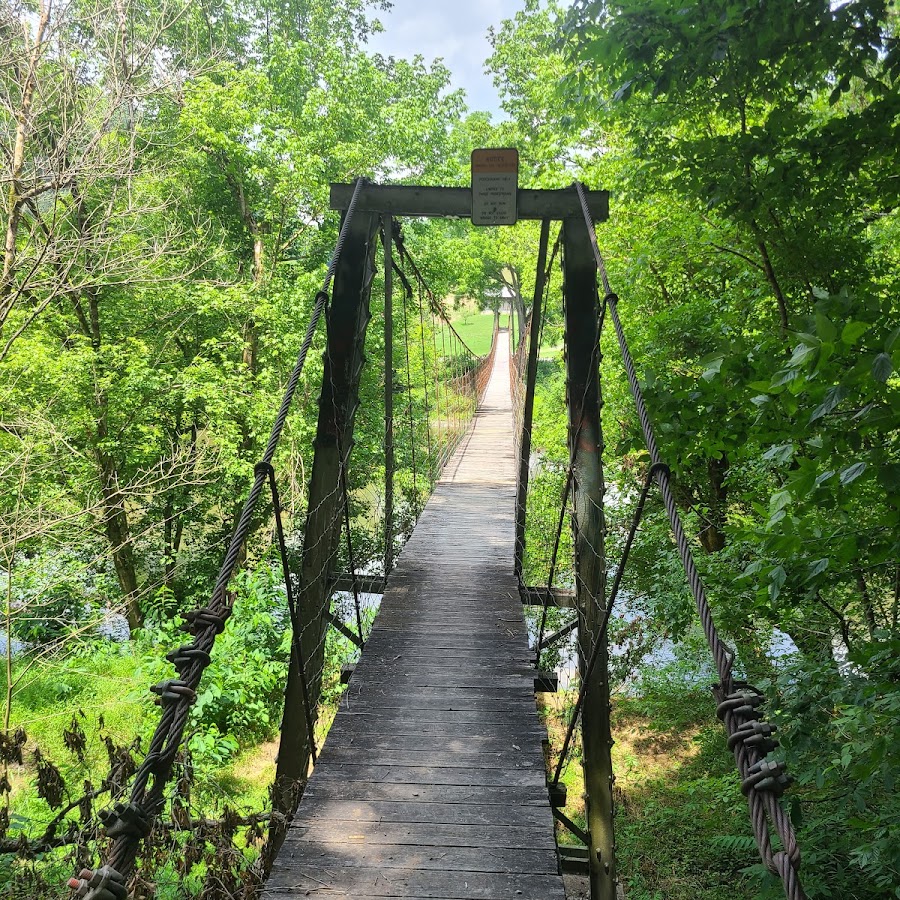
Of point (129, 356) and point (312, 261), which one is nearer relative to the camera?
point (129, 356)

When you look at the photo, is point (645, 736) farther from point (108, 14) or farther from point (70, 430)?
point (108, 14)

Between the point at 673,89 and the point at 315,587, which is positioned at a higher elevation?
the point at 673,89

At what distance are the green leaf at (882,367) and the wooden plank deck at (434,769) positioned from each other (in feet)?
3.89

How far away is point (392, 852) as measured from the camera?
1.44m

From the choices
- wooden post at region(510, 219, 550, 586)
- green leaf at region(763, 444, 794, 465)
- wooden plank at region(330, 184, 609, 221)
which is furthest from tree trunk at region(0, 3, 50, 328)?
green leaf at region(763, 444, 794, 465)

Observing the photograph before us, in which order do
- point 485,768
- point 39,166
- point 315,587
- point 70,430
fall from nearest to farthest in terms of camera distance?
1. point 485,768
2. point 315,587
3. point 39,166
4. point 70,430

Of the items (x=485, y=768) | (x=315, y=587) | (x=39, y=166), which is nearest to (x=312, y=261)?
(x=39, y=166)

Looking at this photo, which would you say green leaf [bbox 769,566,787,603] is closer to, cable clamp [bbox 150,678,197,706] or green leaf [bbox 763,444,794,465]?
green leaf [bbox 763,444,794,465]

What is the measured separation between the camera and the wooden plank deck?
4.50 ft

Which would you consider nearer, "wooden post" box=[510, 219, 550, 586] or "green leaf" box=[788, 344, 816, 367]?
"green leaf" box=[788, 344, 816, 367]

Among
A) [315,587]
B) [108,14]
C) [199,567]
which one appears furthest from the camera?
[199,567]

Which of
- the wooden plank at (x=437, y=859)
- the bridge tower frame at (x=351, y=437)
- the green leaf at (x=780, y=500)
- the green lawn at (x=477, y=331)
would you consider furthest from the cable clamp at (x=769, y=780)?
the green lawn at (x=477, y=331)

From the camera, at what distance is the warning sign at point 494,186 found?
7.73ft

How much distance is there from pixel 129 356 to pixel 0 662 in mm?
3995
